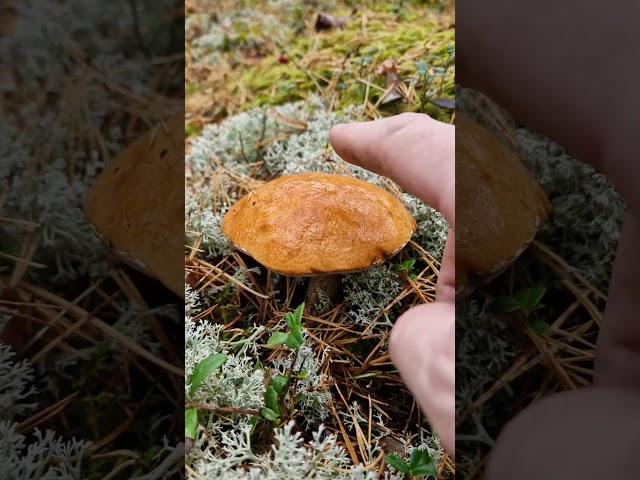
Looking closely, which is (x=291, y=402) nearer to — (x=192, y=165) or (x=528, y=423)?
(x=528, y=423)

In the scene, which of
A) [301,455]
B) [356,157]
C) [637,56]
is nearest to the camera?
[637,56]

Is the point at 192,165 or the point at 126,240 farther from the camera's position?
the point at 192,165

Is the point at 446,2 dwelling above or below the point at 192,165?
above

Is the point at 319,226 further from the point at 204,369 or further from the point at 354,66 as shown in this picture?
the point at 354,66

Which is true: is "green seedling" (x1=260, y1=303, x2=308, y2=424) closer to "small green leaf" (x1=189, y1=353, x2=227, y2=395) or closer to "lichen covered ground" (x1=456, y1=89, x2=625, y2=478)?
"small green leaf" (x1=189, y1=353, x2=227, y2=395)

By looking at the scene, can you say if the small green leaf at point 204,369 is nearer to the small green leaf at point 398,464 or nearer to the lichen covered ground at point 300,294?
the lichen covered ground at point 300,294

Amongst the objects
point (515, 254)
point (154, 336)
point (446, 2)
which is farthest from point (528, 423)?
point (446, 2)

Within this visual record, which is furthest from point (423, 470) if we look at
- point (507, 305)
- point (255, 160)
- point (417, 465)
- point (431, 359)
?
point (255, 160)

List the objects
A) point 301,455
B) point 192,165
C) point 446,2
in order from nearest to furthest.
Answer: point 301,455
point 192,165
point 446,2
